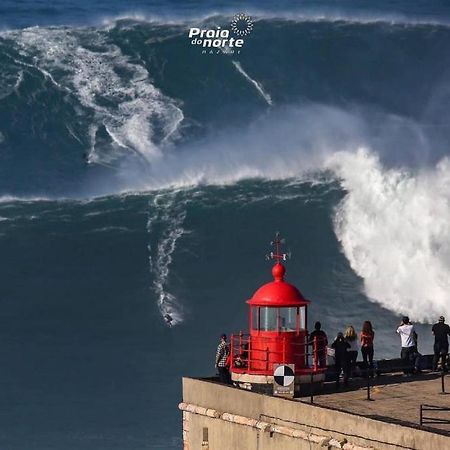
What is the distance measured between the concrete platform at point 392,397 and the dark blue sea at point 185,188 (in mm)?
8624

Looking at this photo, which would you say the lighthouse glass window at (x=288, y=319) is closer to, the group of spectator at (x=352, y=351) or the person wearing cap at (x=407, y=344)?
the group of spectator at (x=352, y=351)

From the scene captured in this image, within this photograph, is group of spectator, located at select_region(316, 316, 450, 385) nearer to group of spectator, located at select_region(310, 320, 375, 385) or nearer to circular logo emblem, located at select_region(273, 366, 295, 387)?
group of spectator, located at select_region(310, 320, 375, 385)

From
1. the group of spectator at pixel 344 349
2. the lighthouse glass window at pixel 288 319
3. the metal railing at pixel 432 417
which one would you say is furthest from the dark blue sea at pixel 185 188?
the metal railing at pixel 432 417

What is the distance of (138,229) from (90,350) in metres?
6.23

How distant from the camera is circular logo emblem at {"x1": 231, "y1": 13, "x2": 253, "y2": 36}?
Answer: 60469 millimetres

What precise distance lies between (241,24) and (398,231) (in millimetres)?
15993

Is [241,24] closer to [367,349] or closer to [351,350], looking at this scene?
[367,349]

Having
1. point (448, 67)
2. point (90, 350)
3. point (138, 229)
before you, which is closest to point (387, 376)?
point (90, 350)

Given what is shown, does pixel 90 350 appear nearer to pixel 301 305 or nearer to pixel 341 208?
pixel 341 208

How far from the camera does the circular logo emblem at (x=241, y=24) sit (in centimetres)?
6047

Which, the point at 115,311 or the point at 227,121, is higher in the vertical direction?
the point at 227,121

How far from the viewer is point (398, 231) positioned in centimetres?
4706

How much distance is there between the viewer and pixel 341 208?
157ft

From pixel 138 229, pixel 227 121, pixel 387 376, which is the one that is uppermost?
pixel 227 121
